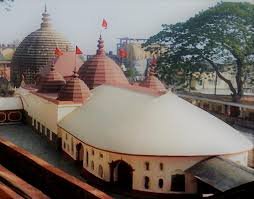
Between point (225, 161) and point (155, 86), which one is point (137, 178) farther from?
point (155, 86)

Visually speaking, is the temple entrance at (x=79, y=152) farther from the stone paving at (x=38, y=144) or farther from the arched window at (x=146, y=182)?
the arched window at (x=146, y=182)

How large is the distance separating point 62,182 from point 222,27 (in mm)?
24651

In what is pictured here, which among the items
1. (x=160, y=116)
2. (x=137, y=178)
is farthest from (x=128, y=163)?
(x=160, y=116)

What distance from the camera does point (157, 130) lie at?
1550 centimetres

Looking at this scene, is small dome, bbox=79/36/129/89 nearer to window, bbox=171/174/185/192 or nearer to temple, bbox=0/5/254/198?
temple, bbox=0/5/254/198

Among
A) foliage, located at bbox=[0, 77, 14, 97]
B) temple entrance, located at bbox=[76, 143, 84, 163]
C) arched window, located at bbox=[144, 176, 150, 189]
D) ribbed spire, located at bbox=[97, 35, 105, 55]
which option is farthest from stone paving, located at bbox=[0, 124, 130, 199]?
foliage, located at bbox=[0, 77, 14, 97]

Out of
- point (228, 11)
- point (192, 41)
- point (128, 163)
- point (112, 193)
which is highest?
point (228, 11)

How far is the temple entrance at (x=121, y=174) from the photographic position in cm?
1578

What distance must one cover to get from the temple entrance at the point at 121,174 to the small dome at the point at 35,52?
840 inches

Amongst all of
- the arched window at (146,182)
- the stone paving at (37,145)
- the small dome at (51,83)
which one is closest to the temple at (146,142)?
the arched window at (146,182)

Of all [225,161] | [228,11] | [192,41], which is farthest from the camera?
[192,41]

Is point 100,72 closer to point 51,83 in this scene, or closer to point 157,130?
point 51,83

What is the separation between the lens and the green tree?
102ft

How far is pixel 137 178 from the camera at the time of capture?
50.2ft
